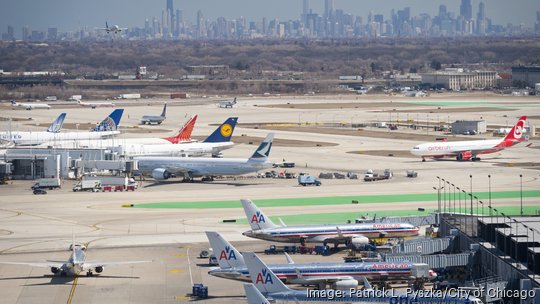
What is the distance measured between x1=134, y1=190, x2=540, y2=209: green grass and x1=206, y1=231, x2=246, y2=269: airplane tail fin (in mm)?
35156

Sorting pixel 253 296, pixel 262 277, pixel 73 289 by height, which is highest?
pixel 253 296

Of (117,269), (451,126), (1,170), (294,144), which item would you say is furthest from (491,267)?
(451,126)

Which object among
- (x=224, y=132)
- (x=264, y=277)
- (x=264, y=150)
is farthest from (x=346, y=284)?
(x=224, y=132)

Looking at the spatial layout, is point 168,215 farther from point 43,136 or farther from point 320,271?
point 43,136

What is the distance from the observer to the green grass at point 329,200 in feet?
317

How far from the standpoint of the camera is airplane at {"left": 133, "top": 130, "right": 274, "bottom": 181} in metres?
108

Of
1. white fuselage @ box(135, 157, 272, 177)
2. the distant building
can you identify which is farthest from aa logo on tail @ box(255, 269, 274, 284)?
the distant building

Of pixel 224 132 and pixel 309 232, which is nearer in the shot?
pixel 309 232

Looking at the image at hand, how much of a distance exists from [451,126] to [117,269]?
361 ft

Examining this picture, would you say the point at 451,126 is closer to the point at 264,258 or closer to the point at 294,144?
the point at 294,144

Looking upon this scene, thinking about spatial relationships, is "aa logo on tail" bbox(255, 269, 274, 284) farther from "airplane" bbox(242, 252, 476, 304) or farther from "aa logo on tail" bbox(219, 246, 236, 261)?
"aa logo on tail" bbox(219, 246, 236, 261)

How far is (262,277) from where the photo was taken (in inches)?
2124

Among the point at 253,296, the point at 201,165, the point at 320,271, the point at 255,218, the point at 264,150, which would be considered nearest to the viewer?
the point at 253,296

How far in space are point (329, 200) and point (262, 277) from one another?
45531 millimetres
